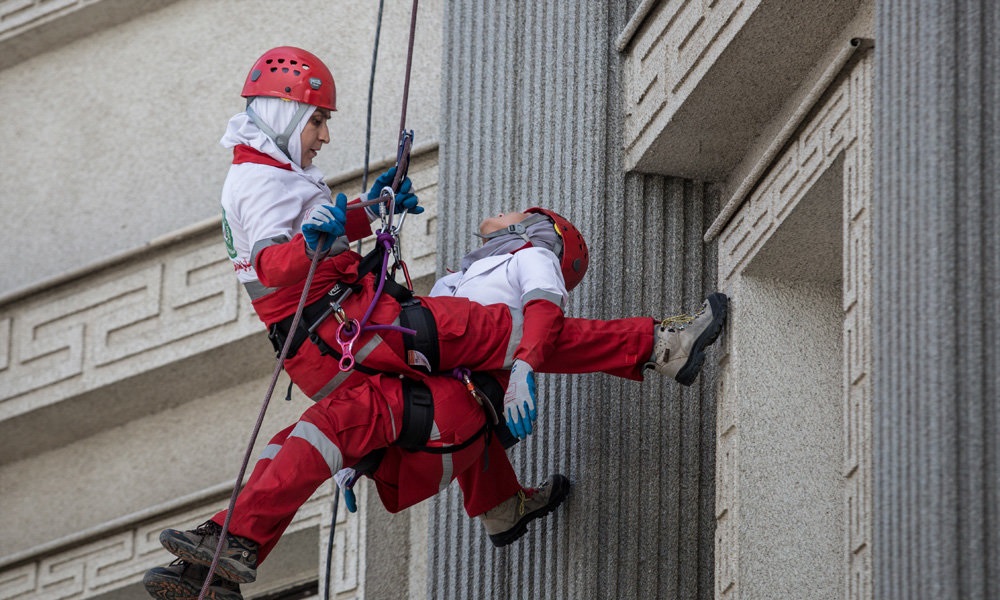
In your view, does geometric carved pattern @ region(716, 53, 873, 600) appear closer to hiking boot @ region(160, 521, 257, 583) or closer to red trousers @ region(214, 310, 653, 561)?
red trousers @ region(214, 310, 653, 561)

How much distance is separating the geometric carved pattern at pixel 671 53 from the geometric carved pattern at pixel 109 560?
7.22 feet

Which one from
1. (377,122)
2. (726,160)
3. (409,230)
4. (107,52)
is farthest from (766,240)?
(107,52)

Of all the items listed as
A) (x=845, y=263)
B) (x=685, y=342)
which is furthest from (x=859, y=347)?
(x=685, y=342)

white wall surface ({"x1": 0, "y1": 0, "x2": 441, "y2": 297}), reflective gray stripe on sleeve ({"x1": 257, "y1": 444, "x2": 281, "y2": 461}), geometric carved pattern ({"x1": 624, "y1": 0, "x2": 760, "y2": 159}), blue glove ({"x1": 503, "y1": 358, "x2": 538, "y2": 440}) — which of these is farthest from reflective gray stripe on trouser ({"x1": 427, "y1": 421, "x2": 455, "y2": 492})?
white wall surface ({"x1": 0, "y1": 0, "x2": 441, "y2": 297})

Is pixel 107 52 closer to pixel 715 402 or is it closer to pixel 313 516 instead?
pixel 313 516

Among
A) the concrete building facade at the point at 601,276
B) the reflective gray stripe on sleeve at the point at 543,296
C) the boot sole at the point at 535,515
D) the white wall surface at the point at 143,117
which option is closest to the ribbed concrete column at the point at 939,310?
the concrete building facade at the point at 601,276

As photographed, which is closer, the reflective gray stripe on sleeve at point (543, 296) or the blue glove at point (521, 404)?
the blue glove at point (521, 404)

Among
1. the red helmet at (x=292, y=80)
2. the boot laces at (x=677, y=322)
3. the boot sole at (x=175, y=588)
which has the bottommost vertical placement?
the boot sole at (x=175, y=588)

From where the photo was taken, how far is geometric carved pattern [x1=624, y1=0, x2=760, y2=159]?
716 cm

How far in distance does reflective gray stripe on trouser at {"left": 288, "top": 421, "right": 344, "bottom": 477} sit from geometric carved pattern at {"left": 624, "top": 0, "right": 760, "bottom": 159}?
194 cm

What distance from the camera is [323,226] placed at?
6.31m

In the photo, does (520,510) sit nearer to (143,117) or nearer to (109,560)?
(109,560)

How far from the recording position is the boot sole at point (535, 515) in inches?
293

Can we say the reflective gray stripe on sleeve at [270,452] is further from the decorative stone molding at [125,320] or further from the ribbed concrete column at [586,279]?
the decorative stone molding at [125,320]
